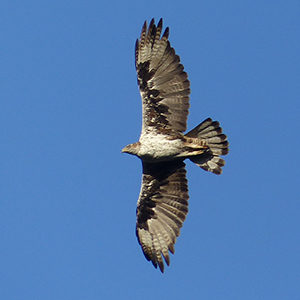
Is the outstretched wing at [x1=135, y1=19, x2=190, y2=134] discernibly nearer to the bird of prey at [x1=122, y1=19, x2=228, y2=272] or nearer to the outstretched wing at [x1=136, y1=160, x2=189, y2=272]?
the bird of prey at [x1=122, y1=19, x2=228, y2=272]

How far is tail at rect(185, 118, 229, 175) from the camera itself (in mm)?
13477

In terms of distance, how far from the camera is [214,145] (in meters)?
13.6

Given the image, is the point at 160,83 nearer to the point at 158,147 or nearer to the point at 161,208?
the point at 158,147

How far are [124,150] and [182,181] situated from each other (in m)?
1.31

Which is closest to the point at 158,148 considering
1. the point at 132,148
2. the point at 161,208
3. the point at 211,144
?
the point at 132,148

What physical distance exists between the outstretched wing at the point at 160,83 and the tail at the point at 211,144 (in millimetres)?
332

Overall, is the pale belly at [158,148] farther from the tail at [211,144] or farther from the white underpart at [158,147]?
the tail at [211,144]

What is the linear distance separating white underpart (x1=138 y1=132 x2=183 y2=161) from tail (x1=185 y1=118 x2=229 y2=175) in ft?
1.15

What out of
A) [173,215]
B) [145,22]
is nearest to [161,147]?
[173,215]

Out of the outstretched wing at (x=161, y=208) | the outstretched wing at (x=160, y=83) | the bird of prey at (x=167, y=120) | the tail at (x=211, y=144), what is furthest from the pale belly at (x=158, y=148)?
the outstretched wing at (x=161, y=208)

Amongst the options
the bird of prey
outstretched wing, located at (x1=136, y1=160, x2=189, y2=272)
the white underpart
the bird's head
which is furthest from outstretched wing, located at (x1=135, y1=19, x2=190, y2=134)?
outstretched wing, located at (x1=136, y1=160, x2=189, y2=272)

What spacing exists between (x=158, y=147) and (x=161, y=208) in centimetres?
142

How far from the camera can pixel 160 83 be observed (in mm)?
13367

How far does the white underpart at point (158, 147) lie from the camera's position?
43.6 feet
